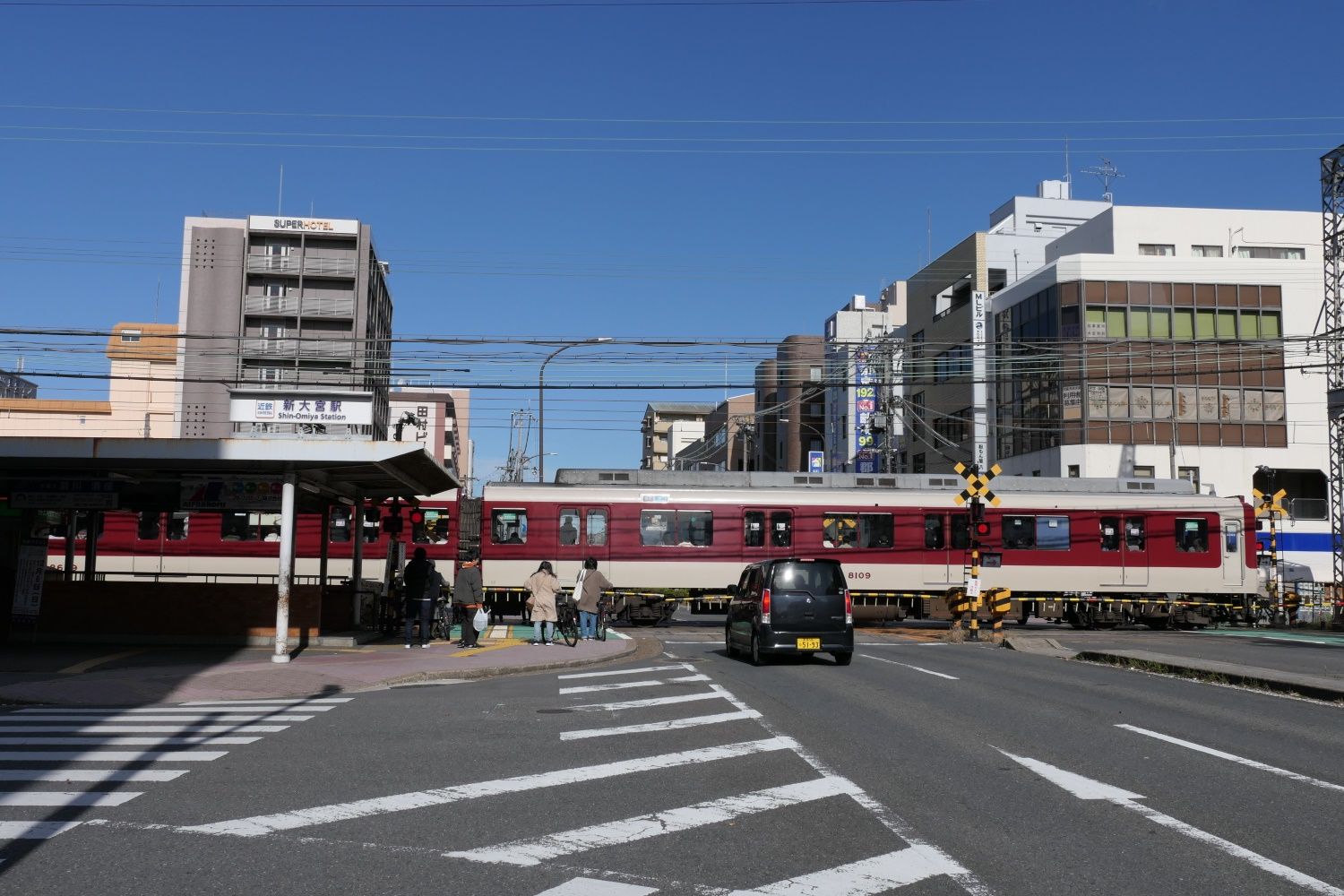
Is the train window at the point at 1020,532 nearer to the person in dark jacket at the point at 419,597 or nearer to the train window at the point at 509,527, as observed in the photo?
the train window at the point at 509,527

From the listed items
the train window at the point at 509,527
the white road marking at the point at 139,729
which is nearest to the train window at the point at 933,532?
the train window at the point at 509,527

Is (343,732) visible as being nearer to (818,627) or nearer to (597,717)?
(597,717)

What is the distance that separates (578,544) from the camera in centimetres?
3191

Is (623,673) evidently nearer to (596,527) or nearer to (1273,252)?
(596,527)

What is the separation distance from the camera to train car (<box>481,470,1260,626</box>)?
32000mm

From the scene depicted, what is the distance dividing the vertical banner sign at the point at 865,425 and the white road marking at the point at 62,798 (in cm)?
6131

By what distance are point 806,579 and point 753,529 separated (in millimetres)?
13219

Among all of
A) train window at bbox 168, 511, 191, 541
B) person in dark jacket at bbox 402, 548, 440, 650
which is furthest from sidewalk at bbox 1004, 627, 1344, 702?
train window at bbox 168, 511, 191, 541

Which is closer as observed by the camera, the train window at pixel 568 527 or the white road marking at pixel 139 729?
the white road marking at pixel 139 729

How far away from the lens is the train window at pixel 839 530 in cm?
3297

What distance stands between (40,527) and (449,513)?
12044mm

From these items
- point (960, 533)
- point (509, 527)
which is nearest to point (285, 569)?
point (509, 527)

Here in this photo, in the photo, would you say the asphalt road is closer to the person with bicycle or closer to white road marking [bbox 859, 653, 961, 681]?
white road marking [bbox 859, 653, 961, 681]

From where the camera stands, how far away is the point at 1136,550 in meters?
34.3
